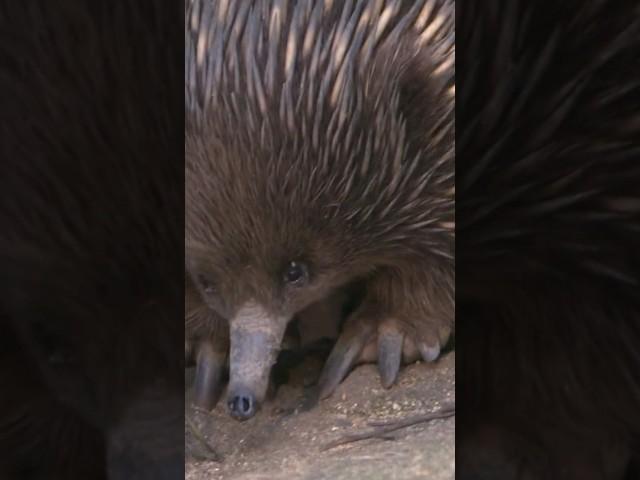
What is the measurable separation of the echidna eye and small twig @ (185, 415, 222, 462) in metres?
0.19

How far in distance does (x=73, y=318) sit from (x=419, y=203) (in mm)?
434

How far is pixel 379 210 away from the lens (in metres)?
1.18

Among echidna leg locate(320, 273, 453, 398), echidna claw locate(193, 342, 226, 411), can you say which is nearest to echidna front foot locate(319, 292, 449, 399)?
echidna leg locate(320, 273, 453, 398)

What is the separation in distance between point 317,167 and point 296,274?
0.12 metres

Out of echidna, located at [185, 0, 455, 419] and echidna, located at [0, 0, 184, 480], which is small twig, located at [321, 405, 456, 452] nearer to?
echidna, located at [185, 0, 455, 419]

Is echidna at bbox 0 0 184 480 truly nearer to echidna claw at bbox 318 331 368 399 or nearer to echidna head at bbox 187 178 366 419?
echidna head at bbox 187 178 366 419

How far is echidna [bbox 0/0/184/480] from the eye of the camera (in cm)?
116

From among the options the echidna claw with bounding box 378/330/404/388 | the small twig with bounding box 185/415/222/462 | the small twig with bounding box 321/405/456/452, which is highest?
the echidna claw with bounding box 378/330/404/388
